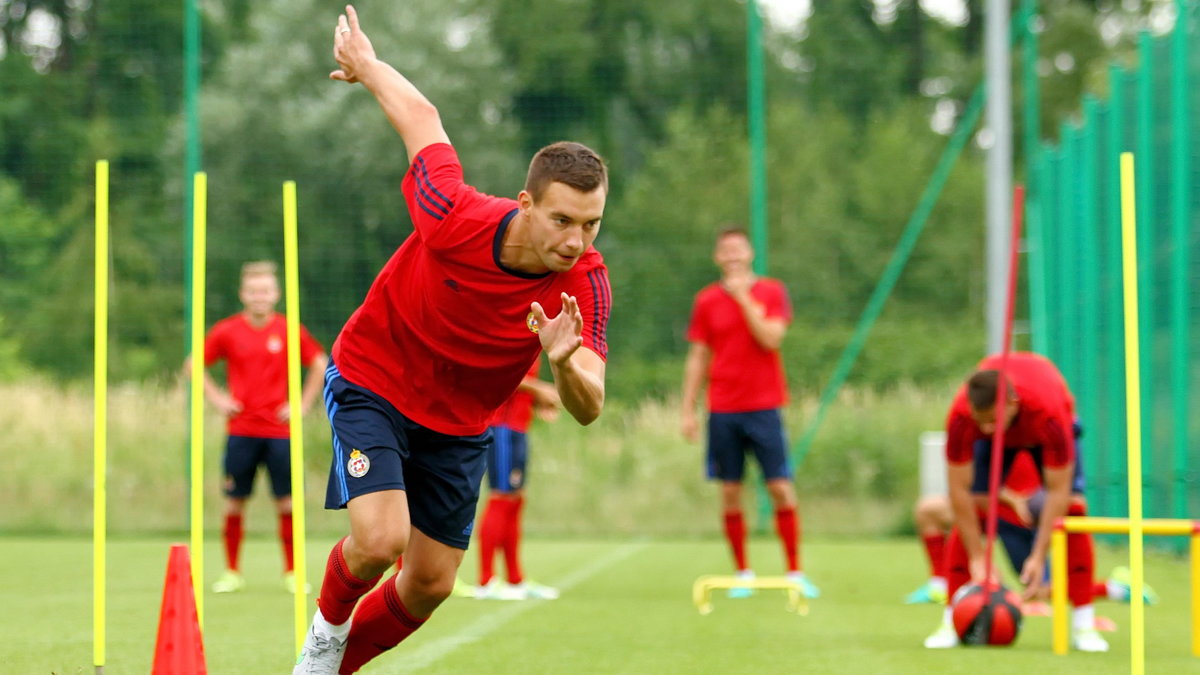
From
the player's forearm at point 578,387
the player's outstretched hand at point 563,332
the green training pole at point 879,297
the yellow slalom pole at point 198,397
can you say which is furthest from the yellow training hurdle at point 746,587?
the green training pole at point 879,297

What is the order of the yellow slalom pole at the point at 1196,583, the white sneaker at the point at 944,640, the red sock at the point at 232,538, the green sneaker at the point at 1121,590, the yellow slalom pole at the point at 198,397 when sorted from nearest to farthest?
the yellow slalom pole at the point at 198,397, the yellow slalom pole at the point at 1196,583, the white sneaker at the point at 944,640, the green sneaker at the point at 1121,590, the red sock at the point at 232,538

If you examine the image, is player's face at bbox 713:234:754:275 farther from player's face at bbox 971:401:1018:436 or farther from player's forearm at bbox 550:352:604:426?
player's forearm at bbox 550:352:604:426

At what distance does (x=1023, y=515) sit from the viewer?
9.05m

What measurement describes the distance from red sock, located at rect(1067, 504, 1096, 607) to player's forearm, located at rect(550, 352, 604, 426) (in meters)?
3.46

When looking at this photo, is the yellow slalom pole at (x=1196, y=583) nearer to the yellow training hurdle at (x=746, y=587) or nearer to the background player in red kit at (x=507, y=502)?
the yellow training hurdle at (x=746, y=587)

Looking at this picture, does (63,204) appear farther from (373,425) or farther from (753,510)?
(373,425)

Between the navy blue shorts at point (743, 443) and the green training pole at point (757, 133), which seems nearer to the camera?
the navy blue shorts at point (743, 443)

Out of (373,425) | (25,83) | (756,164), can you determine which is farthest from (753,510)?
(373,425)

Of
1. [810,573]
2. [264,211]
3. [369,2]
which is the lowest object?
[810,573]

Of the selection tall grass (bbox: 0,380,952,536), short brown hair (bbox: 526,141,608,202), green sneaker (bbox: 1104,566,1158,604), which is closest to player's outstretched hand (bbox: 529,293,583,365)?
short brown hair (bbox: 526,141,608,202)

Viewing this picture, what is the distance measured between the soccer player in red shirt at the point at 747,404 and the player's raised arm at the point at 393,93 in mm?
4998

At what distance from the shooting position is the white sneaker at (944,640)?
7297mm

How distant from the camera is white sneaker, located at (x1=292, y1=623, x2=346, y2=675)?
5195 millimetres

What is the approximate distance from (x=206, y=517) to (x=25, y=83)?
→ 16.1ft
